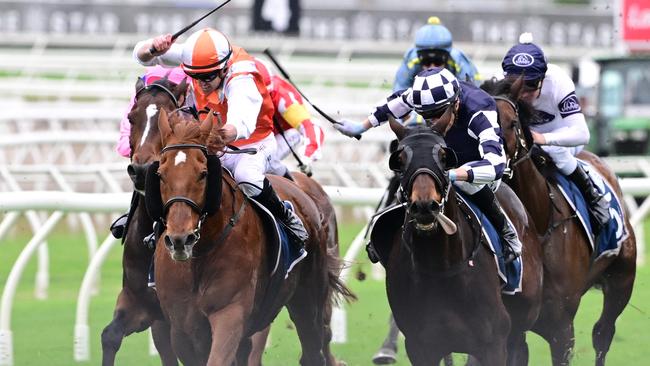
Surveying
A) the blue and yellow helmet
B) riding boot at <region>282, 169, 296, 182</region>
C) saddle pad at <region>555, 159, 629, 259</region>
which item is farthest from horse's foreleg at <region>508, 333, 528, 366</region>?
the blue and yellow helmet

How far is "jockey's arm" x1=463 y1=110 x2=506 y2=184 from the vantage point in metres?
5.94

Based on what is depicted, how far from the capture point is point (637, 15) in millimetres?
23562

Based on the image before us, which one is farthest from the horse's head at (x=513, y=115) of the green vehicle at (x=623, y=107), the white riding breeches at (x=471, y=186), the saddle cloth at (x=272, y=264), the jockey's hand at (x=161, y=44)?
the green vehicle at (x=623, y=107)

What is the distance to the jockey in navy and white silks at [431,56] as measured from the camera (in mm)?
8500

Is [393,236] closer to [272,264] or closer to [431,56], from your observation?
[272,264]

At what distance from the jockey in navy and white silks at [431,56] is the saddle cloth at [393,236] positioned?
206 centimetres

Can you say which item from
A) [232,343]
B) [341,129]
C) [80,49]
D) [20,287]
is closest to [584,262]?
[341,129]

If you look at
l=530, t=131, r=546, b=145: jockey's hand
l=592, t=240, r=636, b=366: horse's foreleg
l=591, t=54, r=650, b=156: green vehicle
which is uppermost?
l=530, t=131, r=546, b=145: jockey's hand

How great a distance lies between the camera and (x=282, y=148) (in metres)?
7.76

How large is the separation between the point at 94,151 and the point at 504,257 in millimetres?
10369

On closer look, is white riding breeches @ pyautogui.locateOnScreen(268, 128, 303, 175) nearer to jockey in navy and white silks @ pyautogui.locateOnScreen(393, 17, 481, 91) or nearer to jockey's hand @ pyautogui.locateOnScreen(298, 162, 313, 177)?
jockey's hand @ pyautogui.locateOnScreen(298, 162, 313, 177)

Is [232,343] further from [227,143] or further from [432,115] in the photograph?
[432,115]

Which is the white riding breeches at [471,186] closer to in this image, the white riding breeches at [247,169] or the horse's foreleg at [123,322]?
the white riding breeches at [247,169]

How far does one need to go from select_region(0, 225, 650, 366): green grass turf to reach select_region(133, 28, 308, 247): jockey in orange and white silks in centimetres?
113
